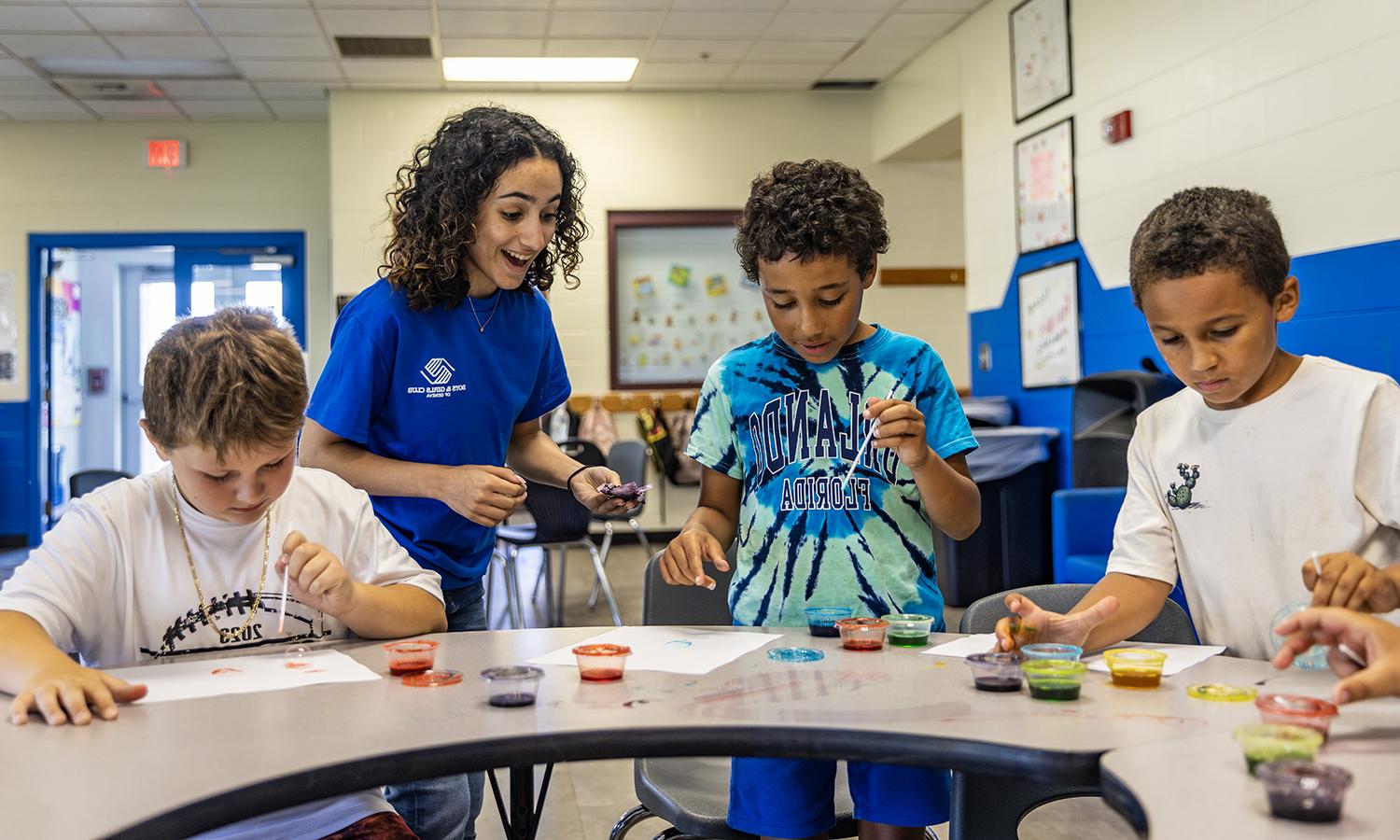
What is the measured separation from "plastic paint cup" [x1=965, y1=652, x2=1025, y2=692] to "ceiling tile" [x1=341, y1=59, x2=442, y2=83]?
637 cm

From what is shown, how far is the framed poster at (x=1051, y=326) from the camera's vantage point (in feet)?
17.5

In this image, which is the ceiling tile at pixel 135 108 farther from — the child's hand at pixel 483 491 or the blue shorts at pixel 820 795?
the blue shorts at pixel 820 795

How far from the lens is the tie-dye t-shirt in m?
1.61

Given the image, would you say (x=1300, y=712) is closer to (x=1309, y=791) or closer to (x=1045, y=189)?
(x=1309, y=791)

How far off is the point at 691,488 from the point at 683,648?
20.7 feet

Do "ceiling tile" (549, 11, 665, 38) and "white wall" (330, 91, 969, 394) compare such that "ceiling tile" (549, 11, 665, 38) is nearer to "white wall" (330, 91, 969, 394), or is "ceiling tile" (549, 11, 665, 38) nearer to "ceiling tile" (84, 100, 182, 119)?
"white wall" (330, 91, 969, 394)

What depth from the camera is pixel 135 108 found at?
7777 mm

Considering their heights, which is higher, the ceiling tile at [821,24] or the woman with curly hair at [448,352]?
the ceiling tile at [821,24]

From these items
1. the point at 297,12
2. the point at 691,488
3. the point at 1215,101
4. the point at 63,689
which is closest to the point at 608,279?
the point at 691,488

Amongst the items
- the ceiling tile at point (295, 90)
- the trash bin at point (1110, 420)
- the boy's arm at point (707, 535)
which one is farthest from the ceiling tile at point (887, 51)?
the boy's arm at point (707, 535)

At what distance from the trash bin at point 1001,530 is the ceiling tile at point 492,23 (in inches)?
126

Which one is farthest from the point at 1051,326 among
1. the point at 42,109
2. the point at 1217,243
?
the point at 42,109

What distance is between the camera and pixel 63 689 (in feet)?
3.79

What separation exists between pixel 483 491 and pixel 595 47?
18.0 feet
